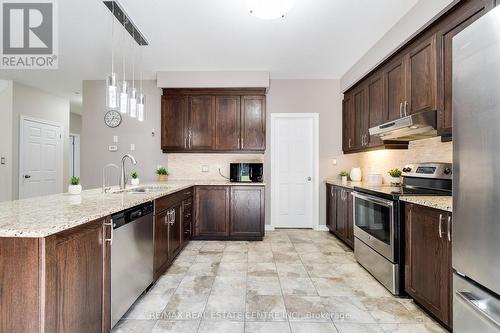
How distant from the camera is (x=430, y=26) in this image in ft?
7.39

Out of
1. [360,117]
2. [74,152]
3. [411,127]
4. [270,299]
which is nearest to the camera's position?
[270,299]

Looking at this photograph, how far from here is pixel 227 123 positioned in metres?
4.17

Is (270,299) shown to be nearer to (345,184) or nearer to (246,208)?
(246,208)

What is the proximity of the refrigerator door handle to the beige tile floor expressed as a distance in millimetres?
684

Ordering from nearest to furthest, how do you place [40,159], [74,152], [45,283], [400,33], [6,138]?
1. [45,283]
2. [400,33]
3. [6,138]
4. [40,159]
5. [74,152]

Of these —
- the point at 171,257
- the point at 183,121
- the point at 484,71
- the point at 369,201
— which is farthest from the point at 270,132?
the point at 484,71

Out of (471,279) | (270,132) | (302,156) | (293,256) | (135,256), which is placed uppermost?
(270,132)

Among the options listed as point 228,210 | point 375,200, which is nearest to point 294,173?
point 228,210

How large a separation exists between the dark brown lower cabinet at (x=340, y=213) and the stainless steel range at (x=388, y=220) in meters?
0.44

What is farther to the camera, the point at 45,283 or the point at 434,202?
the point at 434,202

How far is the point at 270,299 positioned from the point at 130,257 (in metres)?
1.17

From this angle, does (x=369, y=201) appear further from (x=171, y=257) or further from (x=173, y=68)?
(x=173, y=68)

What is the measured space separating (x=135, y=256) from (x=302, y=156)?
3.28m

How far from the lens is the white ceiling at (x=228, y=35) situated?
2.48m
